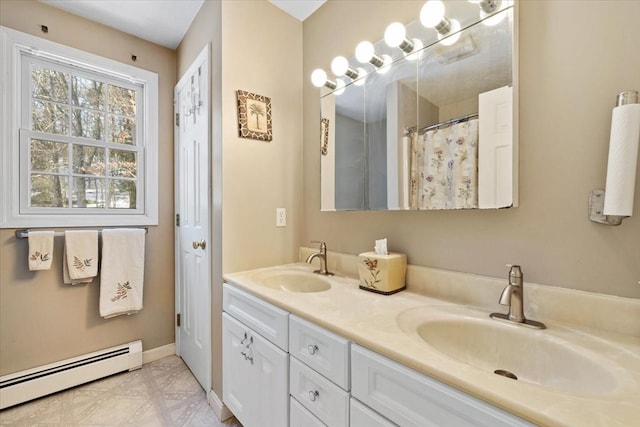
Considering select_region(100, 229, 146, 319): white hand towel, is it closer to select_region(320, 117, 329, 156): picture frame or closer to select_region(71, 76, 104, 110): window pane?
select_region(71, 76, 104, 110): window pane

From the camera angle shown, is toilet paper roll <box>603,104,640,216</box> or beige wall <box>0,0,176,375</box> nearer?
toilet paper roll <box>603,104,640,216</box>

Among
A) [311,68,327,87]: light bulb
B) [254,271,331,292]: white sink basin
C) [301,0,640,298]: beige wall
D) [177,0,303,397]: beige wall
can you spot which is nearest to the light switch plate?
[177,0,303,397]: beige wall

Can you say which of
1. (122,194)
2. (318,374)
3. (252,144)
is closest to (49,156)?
(122,194)

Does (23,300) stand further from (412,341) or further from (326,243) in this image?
(412,341)

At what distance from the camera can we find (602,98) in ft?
2.60

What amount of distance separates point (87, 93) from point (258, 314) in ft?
6.64

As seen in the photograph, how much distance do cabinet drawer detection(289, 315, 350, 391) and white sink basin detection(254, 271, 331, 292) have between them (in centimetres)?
44

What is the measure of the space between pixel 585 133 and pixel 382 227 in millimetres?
795

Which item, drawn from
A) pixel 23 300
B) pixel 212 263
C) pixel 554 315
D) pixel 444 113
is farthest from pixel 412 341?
pixel 23 300

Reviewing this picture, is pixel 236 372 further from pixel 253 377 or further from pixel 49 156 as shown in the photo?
pixel 49 156

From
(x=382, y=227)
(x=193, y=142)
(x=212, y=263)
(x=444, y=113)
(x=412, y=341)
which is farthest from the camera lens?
(x=193, y=142)

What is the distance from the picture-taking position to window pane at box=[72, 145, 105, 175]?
1892 mm

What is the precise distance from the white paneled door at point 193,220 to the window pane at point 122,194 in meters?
0.30

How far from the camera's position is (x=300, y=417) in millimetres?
982
